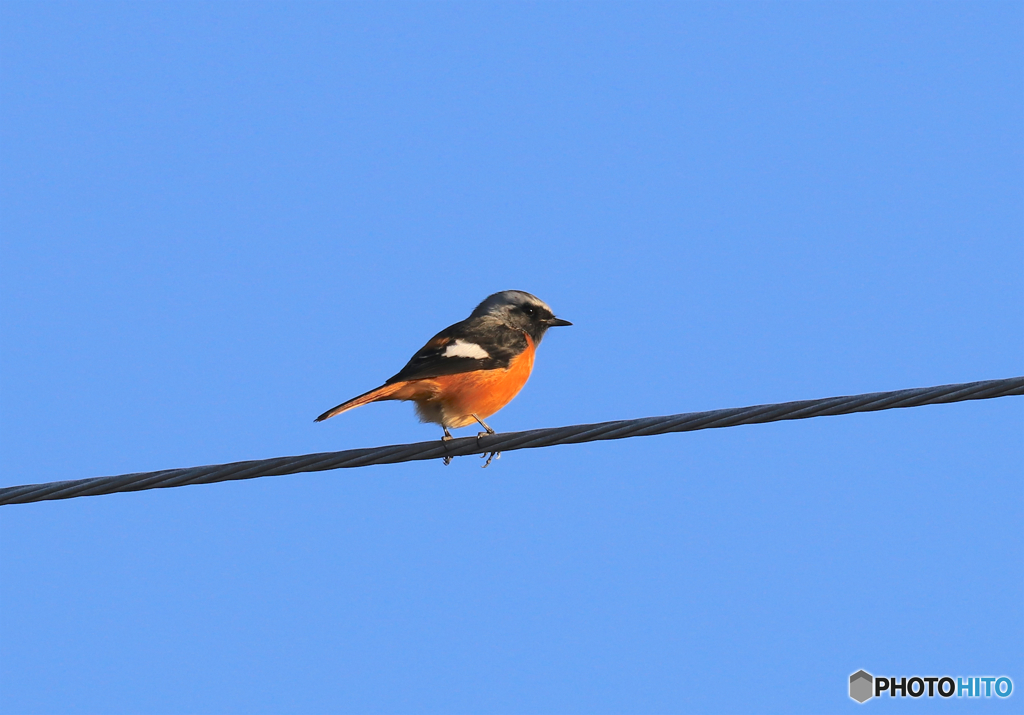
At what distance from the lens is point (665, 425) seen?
5.72m

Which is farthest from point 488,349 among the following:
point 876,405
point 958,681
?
point 958,681

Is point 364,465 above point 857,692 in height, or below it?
above

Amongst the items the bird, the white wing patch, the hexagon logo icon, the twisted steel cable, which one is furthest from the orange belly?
the hexagon logo icon

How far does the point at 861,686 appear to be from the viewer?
7746 millimetres

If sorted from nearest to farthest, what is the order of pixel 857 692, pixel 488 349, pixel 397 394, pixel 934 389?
1. pixel 934 389
2. pixel 857 692
3. pixel 397 394
4. pixel 488 349

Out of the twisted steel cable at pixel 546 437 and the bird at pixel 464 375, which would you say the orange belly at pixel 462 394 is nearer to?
the bird at pixel 464 375

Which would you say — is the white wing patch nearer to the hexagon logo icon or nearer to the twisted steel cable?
the twisted steel cable

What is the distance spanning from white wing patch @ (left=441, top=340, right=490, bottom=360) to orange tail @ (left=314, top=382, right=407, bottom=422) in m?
0.64

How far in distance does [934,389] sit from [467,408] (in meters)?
4.17

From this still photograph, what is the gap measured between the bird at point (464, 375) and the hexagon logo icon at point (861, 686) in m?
3.32

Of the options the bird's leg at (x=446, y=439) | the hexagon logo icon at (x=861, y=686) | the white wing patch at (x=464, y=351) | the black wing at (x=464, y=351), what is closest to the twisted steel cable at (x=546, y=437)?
the bird's leg at (x=446, y=439)

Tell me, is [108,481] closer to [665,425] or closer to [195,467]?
[195,467]

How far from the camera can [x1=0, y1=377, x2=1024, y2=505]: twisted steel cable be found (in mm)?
5500

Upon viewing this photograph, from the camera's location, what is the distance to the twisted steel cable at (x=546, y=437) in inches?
217
